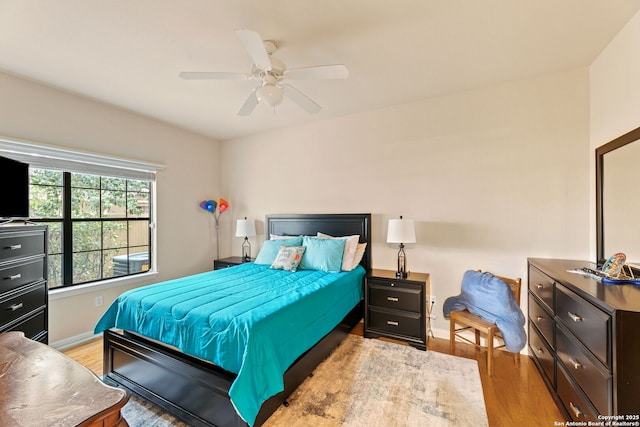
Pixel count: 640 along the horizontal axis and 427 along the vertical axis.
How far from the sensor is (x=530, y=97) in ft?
8.58

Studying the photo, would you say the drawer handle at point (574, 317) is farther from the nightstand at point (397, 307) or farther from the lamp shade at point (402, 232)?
the lamp shade at point (402, 232)

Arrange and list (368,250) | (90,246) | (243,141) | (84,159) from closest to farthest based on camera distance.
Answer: (84,159) → (90,246) → (368,250) → (243,141)

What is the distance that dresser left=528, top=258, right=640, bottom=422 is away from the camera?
1218 millimetres

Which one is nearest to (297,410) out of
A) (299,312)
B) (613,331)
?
(299,312)

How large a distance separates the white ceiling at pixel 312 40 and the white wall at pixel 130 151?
0.25 metres

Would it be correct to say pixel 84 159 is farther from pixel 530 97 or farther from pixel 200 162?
pixel 530 97

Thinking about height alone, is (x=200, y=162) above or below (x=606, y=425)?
above

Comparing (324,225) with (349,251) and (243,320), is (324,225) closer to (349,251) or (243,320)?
(349,251)

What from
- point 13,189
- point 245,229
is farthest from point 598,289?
point 13,189

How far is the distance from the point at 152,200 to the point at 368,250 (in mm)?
3114

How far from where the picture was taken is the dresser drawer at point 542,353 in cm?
192

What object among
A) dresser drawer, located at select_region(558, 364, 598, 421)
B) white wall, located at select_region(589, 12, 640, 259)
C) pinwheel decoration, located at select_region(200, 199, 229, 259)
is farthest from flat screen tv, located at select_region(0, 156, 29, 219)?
white wall, located at select_region(589, 12, 640, 259)

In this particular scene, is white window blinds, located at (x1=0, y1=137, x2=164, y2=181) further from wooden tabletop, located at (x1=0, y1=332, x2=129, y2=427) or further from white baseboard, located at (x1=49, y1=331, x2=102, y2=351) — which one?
wooden tabletop, located at (x1=0, y1=332, x2=129, y2=427)

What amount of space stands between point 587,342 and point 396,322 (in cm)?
158
